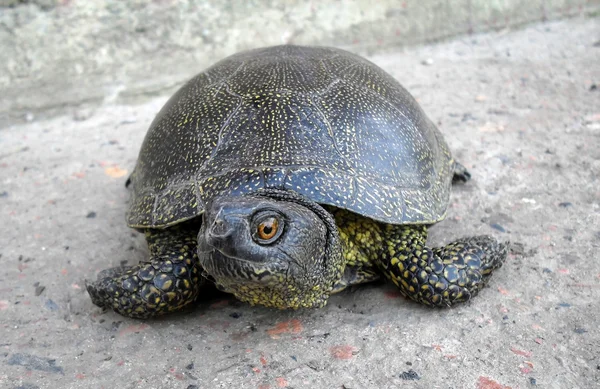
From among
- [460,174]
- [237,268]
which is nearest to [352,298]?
[237,268]

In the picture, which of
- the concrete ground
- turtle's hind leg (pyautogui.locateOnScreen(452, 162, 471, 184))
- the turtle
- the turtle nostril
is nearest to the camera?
the turtle nostril

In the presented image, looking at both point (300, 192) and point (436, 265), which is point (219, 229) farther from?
point (436, 265)

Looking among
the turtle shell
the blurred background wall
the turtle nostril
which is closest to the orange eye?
the turtle nostril

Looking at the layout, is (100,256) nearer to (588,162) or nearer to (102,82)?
(102,82)

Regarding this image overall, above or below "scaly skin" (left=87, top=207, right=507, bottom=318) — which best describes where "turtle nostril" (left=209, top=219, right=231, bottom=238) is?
above

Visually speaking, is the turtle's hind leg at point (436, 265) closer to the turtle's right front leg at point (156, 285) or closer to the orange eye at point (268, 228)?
the orange eye at point (268, 228)

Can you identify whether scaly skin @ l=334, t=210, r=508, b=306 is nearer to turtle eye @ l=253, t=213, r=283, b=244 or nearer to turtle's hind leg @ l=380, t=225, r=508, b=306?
turtle's hind leg @ l=380, t=225, r=508, b=306
